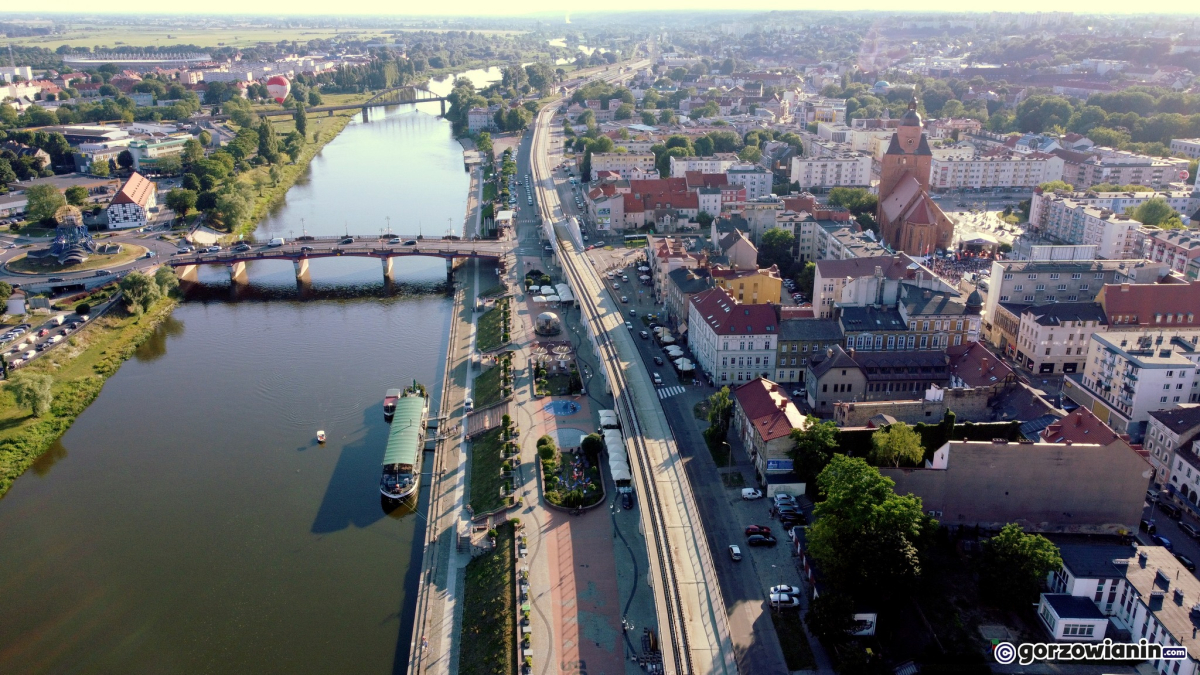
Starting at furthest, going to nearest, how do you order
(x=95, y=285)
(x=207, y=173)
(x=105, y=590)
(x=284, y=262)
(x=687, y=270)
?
(x=207, y=173), (x=284, y=262), (x=95, y=285), (x=687, y=270), (x=105, y=590)

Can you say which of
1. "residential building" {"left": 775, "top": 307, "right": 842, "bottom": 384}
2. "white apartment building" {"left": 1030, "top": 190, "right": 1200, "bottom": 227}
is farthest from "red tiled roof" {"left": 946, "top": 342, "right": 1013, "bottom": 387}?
"white apartment building" {"left": 1030, "top": 190, "right": 1200, "bottom": 227}

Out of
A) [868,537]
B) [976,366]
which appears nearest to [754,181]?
[976,366]

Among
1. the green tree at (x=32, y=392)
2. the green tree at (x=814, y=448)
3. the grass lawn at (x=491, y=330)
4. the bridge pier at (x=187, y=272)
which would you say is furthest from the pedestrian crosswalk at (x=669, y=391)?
the bridge pier at (x=187, y=272)

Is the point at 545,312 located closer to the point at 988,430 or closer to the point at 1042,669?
the point at 988,430

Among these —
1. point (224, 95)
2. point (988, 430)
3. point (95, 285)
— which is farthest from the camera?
point (224, 95)

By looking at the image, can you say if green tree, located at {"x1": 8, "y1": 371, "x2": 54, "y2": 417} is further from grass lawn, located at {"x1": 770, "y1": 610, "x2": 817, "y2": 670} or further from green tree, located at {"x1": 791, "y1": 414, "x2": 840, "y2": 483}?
grass lawn, located at {"x1": 770, "y1": 610, "x2": 817, "y2": 670}

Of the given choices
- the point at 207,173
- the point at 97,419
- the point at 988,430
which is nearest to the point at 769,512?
the point at 988,430

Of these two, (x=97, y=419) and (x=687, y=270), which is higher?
(x=687, y=270)
